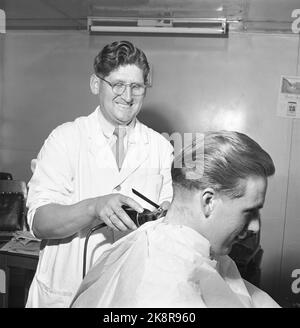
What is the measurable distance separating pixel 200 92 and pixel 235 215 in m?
1.22

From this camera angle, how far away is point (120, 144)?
1363 millimetres

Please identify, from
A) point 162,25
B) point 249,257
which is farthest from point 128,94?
point 249,257

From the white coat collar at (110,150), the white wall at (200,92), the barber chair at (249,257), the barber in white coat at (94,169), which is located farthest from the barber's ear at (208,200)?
the white wall at (200,92)

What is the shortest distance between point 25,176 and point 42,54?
665mm

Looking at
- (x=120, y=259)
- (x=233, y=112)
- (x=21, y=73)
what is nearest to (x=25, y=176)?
(x=21, y=73)

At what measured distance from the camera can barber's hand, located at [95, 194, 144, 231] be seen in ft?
3.44

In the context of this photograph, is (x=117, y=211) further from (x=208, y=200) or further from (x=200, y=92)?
(x=200, y=92)

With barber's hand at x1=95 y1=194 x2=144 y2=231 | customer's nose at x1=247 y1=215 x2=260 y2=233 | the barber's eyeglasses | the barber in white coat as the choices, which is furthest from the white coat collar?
customer's nose at x1=247 y1=215 x2=260 y2=233

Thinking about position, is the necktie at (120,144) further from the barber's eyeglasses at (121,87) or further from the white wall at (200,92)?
the white wall at (200,92)

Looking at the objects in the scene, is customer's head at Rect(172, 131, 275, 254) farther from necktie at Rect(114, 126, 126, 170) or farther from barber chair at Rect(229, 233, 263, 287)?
barber chair at Rect(229, 233, 263, 287)

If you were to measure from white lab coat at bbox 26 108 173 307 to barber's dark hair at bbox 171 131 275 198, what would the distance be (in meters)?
0.44

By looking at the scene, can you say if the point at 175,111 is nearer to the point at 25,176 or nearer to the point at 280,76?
the point at 280,76

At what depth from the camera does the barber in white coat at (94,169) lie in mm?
1206

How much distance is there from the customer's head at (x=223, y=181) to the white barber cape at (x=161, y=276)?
0.05 m
